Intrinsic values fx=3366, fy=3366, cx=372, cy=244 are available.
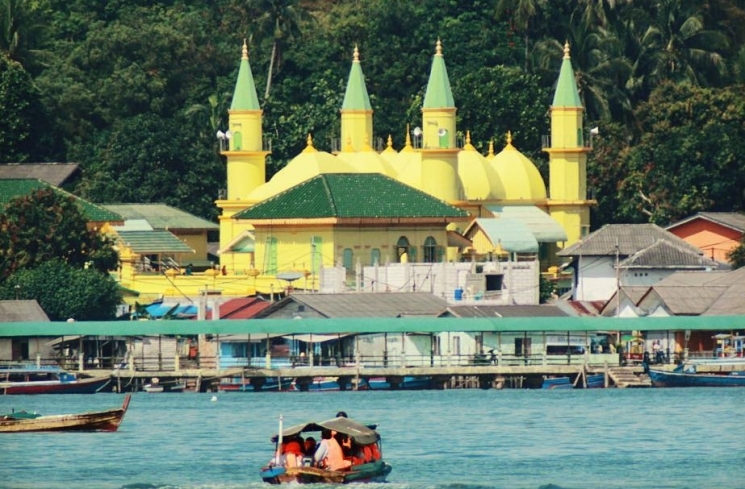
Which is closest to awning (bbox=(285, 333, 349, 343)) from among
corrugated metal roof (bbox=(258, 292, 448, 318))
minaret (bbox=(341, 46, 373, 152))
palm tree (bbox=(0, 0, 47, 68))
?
corrugated metal roof (bbox=(258, 292, 448, 318))

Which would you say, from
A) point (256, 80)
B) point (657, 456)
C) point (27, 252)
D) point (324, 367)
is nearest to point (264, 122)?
point (256, 80)

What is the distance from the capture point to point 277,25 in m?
154

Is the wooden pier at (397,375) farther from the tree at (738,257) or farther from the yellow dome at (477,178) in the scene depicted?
the yellow dome at (477,178)

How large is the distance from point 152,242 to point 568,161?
58.6 ft

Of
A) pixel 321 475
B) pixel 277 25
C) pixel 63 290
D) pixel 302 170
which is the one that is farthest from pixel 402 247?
pixel 321 475

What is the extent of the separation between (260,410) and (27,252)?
1019 inches

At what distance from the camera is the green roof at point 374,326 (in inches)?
4318

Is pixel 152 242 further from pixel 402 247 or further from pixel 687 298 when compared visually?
pixel 687 298

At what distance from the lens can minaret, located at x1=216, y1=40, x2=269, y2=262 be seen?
5551 inches

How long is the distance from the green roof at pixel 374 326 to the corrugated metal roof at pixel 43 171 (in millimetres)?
Result: 30375

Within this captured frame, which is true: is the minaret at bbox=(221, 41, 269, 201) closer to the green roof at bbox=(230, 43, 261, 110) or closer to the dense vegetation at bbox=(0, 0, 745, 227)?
the green roof at bbox=(230, 43, 261, 110)

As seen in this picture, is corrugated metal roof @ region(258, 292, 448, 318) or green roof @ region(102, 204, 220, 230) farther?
green roof @ region(102, 204, 220, 230)

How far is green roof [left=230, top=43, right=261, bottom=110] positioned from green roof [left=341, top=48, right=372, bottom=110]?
12.8 feet

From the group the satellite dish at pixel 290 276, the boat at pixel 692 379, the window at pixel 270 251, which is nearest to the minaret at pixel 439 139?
the window at pixel 270 251
